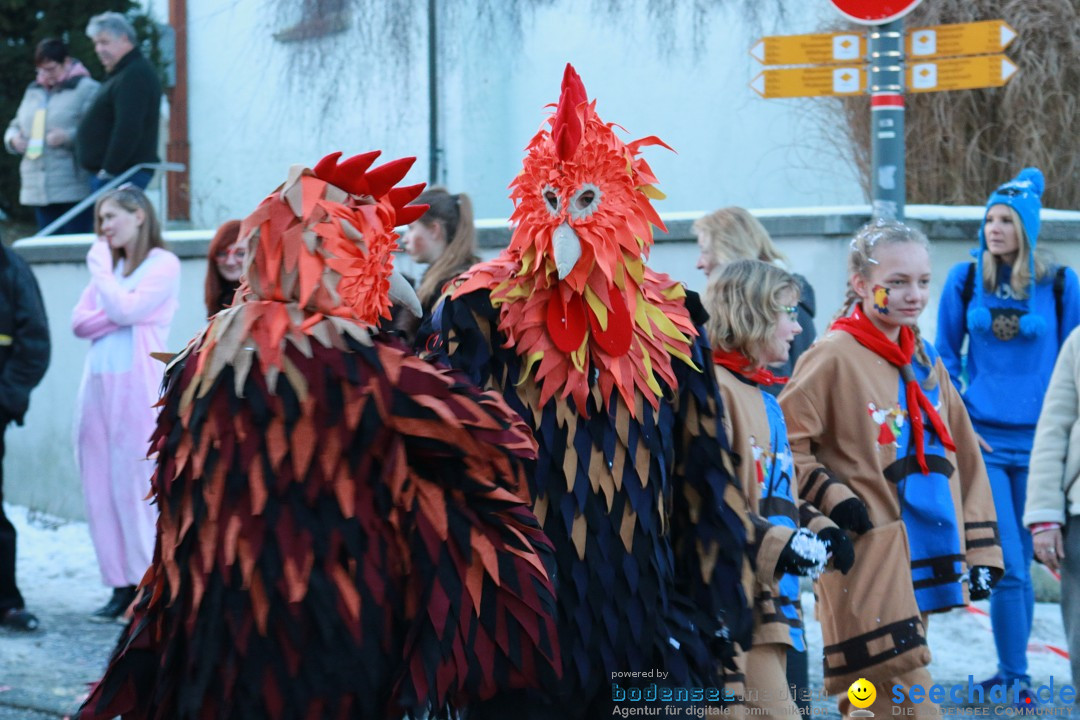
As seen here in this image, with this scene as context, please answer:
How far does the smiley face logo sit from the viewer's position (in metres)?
4.06

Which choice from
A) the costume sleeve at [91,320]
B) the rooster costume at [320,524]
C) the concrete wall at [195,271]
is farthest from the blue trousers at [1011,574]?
the costume sleeve at [91,320]

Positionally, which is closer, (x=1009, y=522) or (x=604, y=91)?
(x=1009, y=522)

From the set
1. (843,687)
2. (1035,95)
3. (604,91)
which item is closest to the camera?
(843,687)

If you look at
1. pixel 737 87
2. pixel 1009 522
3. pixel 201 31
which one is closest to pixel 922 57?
pixel 1009 522

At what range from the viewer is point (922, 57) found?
5871 millimetres

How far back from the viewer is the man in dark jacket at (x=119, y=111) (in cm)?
912

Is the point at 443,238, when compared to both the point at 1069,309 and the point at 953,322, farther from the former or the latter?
the point at 1069,309

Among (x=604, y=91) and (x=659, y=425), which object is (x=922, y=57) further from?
(x=604, y=91)

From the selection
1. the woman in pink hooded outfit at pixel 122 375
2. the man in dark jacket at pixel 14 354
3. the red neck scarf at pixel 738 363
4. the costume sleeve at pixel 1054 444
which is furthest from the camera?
the woman in pink hooded outfit at pixel 122 375

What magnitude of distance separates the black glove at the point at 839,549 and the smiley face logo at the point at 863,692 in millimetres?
588

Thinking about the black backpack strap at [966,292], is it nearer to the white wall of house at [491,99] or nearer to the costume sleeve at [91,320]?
the costume sleeve at [91,320]

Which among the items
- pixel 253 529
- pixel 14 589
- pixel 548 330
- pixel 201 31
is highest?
pixel 201 31

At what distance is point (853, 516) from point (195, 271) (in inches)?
212

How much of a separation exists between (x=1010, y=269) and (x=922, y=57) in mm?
906
